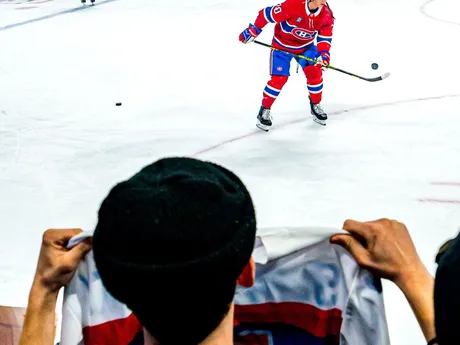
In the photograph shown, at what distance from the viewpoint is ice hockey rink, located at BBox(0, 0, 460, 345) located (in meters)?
2.37

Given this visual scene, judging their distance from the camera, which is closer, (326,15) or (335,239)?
(335,239)

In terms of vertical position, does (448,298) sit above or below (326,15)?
above

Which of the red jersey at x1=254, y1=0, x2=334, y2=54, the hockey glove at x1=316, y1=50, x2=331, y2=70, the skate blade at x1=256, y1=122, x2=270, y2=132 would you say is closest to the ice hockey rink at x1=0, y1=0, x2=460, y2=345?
the skate blade at x1=256, y1=122, x2=270, y2=132

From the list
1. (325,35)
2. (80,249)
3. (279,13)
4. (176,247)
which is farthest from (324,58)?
(176,247)

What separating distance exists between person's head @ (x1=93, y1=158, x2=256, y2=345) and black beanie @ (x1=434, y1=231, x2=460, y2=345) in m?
0.25

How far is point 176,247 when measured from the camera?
631 millimetres

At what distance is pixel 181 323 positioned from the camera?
0.69 m

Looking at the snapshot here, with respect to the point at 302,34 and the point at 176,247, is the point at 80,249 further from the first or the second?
the point at 302,34

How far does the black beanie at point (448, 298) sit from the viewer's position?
47 cm

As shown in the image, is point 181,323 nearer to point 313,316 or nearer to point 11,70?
point 313,316

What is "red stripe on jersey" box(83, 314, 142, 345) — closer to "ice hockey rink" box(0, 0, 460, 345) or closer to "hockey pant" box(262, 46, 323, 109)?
"ice hockey rink" box(0, 0, 460, 345)

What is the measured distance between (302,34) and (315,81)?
0.30 m

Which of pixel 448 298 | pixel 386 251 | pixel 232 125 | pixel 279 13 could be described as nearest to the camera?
pixel 448 298

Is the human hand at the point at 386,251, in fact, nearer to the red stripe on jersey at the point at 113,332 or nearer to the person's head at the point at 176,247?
the person's head at the point at 176,247
